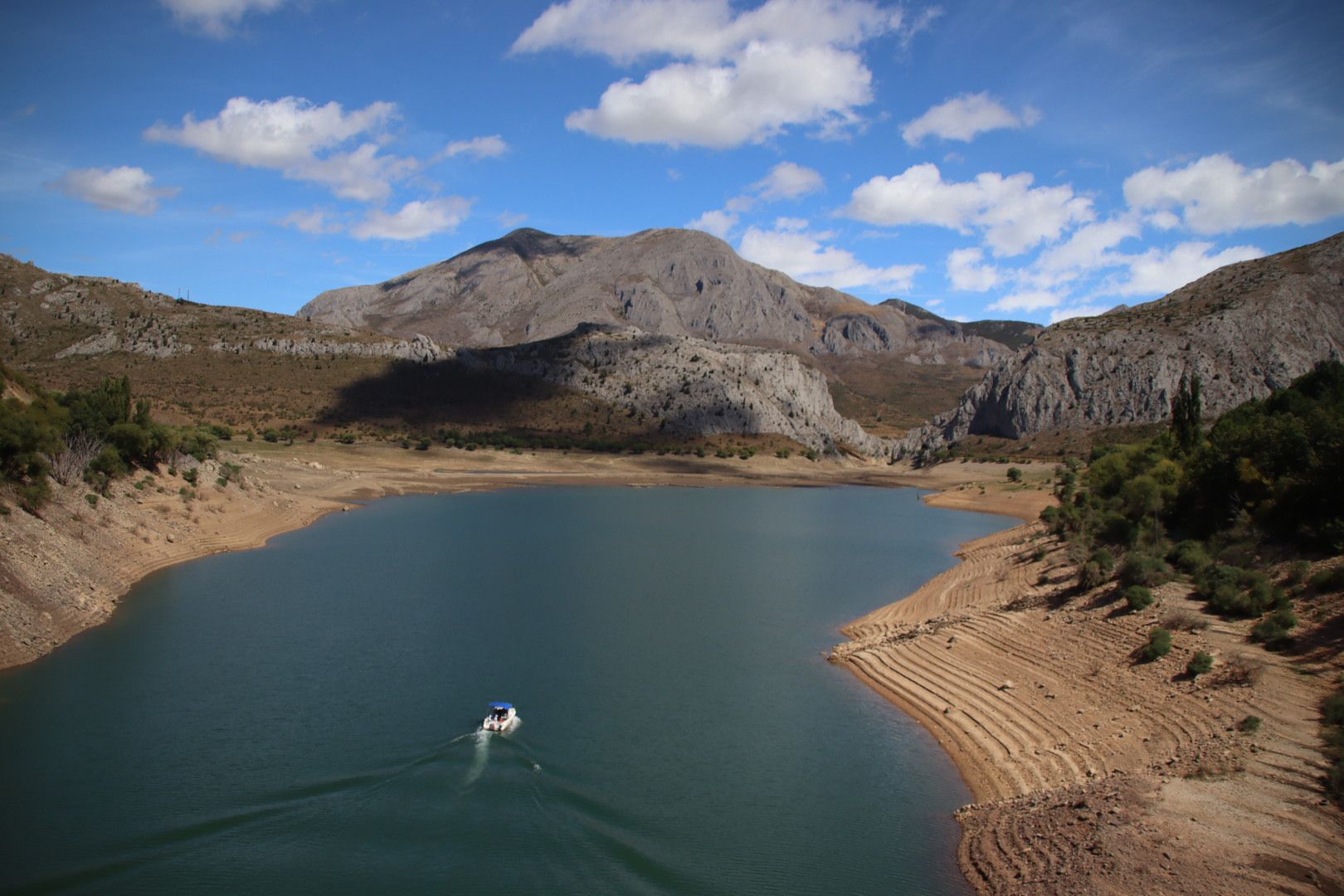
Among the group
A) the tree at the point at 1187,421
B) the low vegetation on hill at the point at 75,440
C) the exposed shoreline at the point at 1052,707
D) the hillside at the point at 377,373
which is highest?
the hillside at the point at 377,373

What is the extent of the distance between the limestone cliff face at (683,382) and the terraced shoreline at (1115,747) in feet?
332

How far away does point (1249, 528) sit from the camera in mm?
26328

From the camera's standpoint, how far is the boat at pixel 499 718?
19.1 meters

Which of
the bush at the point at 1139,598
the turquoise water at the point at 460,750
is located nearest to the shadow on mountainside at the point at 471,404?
the turquoise water at the point at 460,750

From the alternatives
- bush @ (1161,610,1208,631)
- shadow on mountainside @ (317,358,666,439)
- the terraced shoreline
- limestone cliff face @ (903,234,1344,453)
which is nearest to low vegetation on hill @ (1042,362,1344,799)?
the terraced shoreline

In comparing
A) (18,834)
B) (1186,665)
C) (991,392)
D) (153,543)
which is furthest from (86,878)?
(991,392)

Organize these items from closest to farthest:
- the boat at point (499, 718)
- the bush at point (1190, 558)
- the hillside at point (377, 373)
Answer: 1. the boat at point (499, 718)
2. the bush at point (1190, 558)
3. the hillside at point (377, 373)

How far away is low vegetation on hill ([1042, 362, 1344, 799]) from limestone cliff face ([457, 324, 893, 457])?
9342 centimetres

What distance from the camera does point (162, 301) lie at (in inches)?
4926

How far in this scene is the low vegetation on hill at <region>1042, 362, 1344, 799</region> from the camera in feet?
66.7

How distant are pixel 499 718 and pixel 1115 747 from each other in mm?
12957

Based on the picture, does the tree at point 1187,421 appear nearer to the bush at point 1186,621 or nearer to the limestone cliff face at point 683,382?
the bush at point 1186,621

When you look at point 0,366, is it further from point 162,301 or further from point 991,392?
point 991,392

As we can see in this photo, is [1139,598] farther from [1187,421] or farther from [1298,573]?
[1187,421]
